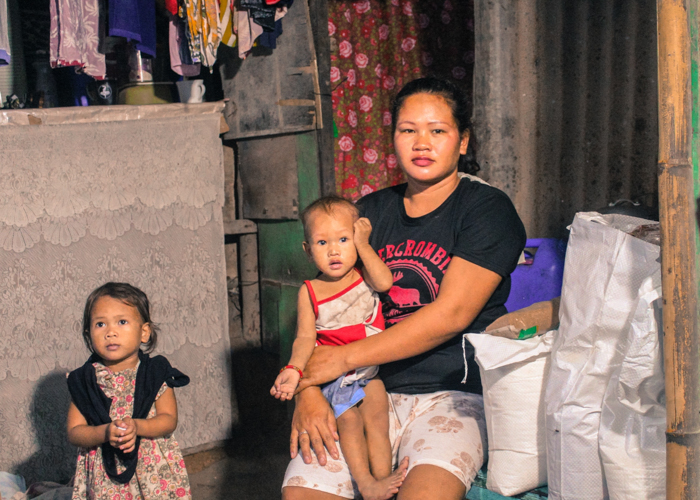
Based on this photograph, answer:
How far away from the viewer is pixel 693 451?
4.29 ft

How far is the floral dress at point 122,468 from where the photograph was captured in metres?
2.16

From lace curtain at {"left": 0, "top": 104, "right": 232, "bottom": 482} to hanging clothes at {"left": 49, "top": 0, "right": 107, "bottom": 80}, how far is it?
0.37m

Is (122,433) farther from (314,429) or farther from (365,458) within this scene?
(365,458)

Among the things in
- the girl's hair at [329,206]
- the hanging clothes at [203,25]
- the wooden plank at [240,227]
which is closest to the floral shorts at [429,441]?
the girl's hair at [329,206]

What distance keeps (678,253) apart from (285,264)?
2712 mm

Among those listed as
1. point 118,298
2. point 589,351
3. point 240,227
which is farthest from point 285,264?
point 589,351

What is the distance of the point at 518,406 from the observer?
1716 mm

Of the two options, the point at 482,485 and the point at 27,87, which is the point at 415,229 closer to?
the point at 482,485

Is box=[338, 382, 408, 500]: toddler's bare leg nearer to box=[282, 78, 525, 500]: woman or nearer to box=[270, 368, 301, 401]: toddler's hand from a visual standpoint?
box=[282, 78, 525, 500]: woman

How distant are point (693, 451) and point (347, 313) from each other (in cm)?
112

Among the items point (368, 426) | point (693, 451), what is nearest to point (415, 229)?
point (368, 426)

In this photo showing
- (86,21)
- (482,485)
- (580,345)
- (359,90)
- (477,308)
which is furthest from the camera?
(359,90)

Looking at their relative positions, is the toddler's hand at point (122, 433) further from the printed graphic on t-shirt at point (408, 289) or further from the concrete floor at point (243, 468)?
the concrete floor at point (243, 468)

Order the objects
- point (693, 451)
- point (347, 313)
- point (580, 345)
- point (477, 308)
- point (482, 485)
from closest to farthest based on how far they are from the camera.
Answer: point (693, 451)
point (580, 345)
point (482, 485)
point (477, 308)
point (347, 313)
